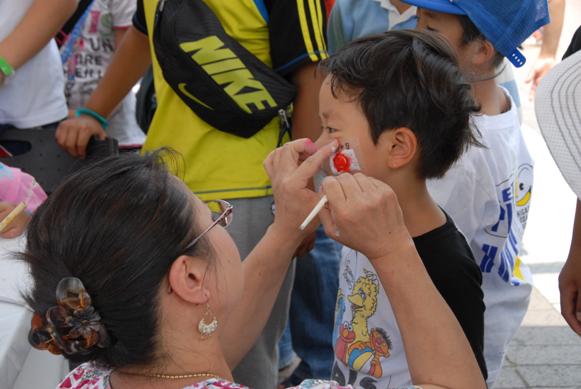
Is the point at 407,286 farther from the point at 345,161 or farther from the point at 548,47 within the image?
the point at 548,47

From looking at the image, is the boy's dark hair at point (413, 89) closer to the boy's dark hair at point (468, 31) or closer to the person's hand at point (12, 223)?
the boy's dark hair at point (468, 31)

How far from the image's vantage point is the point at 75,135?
2.81 meters

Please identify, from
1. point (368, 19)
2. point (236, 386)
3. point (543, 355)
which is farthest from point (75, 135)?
point (543, 355)

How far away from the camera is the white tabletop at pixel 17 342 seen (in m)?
1.64

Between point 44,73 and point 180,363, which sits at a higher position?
point 180,363

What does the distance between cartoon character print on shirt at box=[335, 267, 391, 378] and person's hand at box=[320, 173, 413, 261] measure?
36cm

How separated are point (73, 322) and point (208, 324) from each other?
23cm

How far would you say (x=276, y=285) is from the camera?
71.3 inches

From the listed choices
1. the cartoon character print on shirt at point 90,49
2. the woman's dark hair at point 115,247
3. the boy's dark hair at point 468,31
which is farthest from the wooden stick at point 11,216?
the cartoon character print on shirt at point 90,49

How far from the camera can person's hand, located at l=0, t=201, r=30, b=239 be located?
2.13 metres

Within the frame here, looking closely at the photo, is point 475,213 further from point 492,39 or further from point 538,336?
point 538,336

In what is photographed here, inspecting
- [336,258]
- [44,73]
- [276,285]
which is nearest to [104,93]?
[44,73]

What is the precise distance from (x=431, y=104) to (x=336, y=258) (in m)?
1.64

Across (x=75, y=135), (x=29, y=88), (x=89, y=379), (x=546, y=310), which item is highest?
(x=89, y=379)
